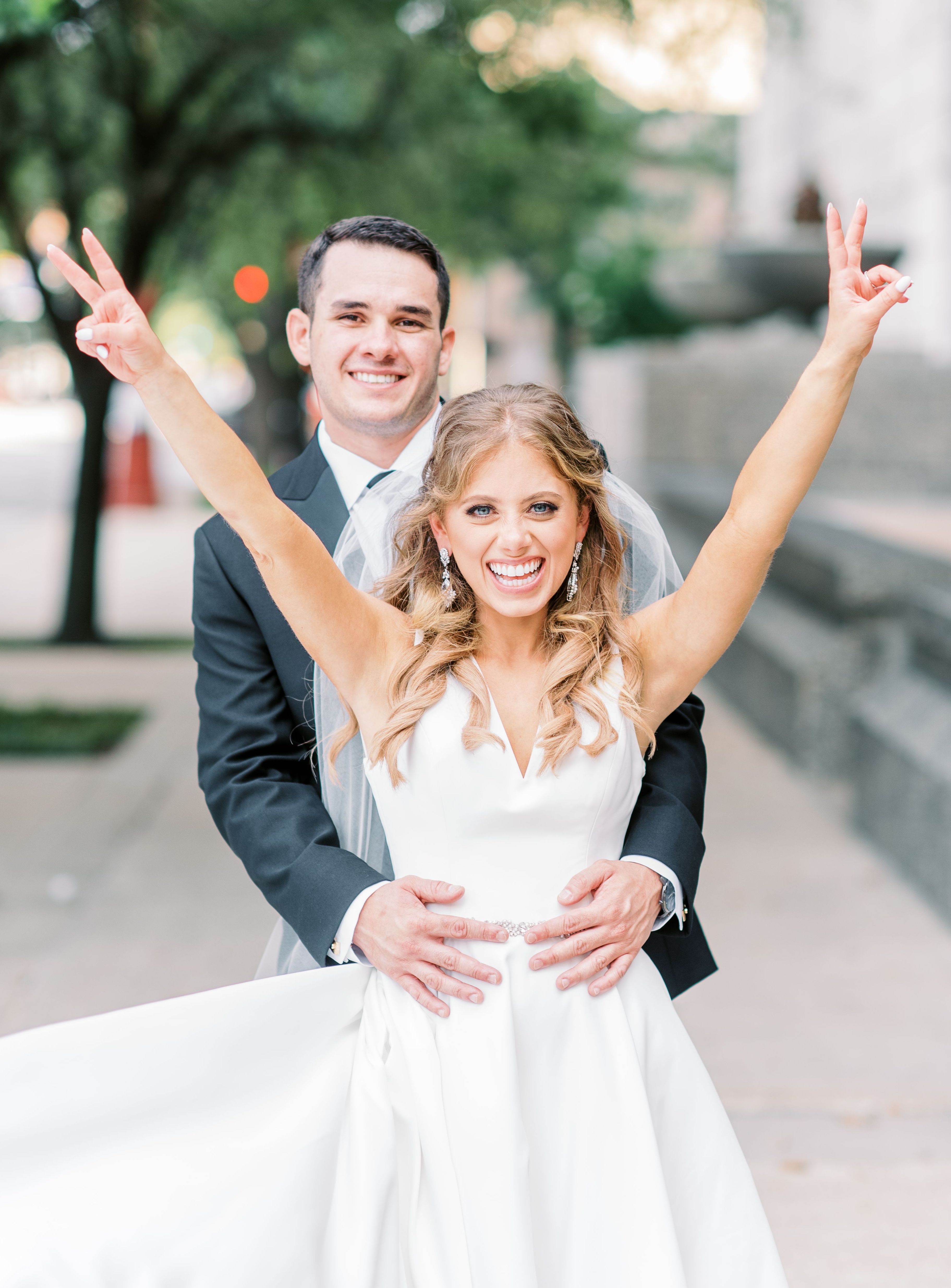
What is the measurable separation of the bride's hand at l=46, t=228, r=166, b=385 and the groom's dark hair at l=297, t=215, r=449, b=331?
23.1 inches

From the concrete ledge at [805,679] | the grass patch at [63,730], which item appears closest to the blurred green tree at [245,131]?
the grass patch at [63,730]

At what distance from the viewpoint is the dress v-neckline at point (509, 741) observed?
2373 mm

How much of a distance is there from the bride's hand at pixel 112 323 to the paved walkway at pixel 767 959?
8.64 feet

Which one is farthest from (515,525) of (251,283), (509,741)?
(251,283)

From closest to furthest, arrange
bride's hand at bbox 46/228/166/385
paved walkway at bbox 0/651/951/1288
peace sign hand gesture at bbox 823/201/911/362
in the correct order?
bride's hand at bbox 46/228/166/385
peace sign hand gesture at bbox 823/201/911/362
paved walkway at bbox 0/651/951/1288

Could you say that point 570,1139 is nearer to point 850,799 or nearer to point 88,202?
point 850,799

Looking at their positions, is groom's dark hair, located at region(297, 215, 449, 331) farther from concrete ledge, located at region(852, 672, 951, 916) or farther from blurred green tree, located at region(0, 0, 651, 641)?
blurred green tree, located at region(0, 0, 651, 641)

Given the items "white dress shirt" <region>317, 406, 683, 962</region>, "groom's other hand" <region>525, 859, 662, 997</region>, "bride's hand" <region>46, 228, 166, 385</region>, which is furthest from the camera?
"white dress shirt" <region>317, 406, 683, 962</region>

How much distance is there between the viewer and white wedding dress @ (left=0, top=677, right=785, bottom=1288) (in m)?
2.32

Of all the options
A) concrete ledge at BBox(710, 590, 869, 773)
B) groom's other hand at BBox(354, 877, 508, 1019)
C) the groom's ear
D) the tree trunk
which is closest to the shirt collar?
the groom's ear

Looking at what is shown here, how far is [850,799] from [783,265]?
23.8 feet

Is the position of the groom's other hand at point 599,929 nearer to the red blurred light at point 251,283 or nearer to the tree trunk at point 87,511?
the tree trunk at point 87,511

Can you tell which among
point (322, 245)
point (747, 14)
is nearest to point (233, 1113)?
point (322, 245)

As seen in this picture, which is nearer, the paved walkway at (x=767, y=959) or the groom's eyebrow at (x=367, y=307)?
the groom's eyebrow at (x=367, y=307)
